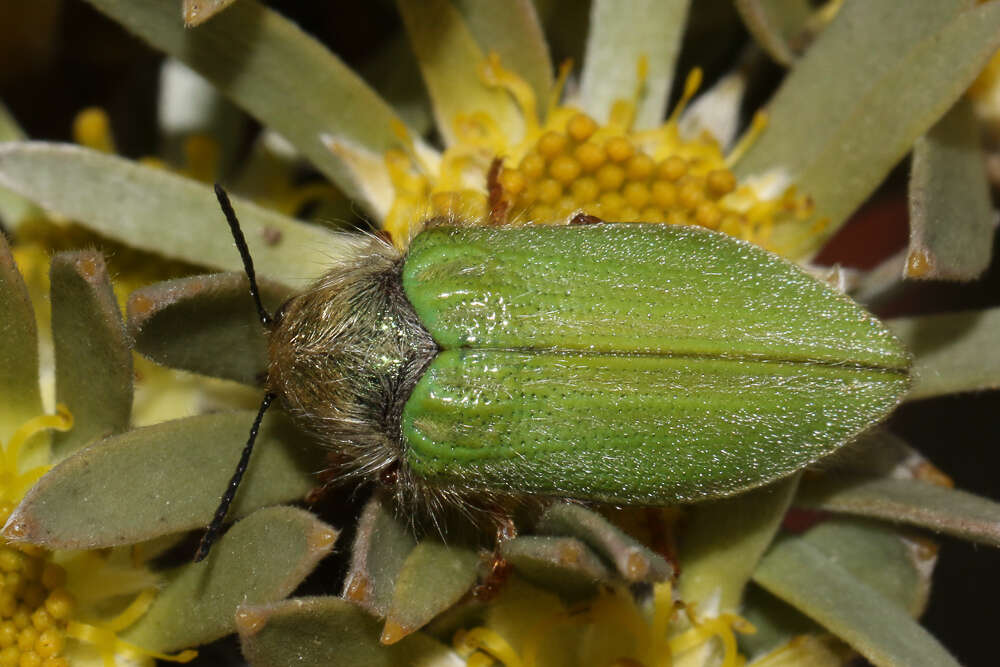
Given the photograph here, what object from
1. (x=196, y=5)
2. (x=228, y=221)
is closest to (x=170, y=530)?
(x=228, y=221)

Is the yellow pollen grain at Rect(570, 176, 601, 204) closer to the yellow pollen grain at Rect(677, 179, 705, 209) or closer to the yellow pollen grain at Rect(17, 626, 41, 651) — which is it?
the yellow pollen grain at Rect(677, 179, 705, 209)

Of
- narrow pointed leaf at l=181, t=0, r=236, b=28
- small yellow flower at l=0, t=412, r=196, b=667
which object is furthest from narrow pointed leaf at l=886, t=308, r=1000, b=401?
small yellow flower at l=0, t=412, r=196, b=667

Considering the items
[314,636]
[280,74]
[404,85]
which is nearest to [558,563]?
[314,636]

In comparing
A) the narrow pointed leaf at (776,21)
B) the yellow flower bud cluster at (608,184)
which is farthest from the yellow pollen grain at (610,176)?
the narrow pointed leaf at (776,21)

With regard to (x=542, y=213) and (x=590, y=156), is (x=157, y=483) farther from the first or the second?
(x=590, y=156)

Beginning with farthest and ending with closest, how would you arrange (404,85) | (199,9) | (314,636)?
(404,85), (199,9), (314,636)
